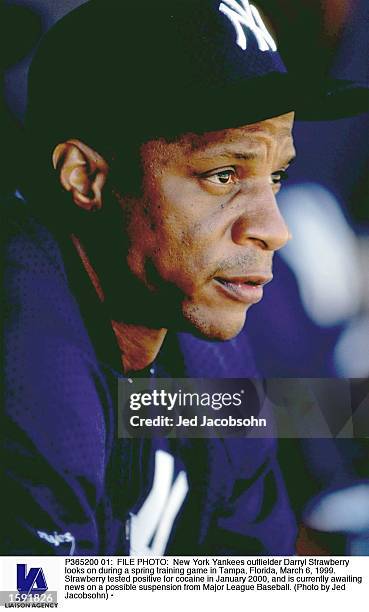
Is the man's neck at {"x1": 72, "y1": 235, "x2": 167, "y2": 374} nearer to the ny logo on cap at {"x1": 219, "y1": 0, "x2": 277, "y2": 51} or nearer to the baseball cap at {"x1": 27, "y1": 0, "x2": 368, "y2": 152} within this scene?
the baseball cap at {"x1": 27, "y1": 0, "x2": 368, "y2": 152}

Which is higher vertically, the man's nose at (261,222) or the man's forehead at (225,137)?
the man's forehead at (225,137)

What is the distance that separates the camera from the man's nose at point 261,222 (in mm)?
2615

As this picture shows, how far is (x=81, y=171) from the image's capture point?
264 centimetres

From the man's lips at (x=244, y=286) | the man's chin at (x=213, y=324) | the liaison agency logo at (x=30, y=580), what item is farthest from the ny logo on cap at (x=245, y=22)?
the liaison agency logo at (x=30, y=580)

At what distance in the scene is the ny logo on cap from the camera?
2510mm

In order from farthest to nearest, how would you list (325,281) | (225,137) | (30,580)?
(325,281)
(30,580)
(225,137)

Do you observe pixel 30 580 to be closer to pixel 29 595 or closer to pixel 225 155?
pixel 29 595

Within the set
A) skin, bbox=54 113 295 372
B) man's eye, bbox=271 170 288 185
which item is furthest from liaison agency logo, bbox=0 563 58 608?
man's eye, bbox=271 170 288 185

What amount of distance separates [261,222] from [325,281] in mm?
327

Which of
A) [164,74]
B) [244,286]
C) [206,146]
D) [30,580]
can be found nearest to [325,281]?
[244,286]

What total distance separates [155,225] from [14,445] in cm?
81

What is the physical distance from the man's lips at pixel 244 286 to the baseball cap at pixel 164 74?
48 centimetres

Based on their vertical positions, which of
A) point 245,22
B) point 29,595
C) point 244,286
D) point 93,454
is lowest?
point 29,595

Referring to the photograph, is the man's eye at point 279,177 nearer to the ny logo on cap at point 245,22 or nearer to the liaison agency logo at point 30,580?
the ny logo on cap at point 245,22
